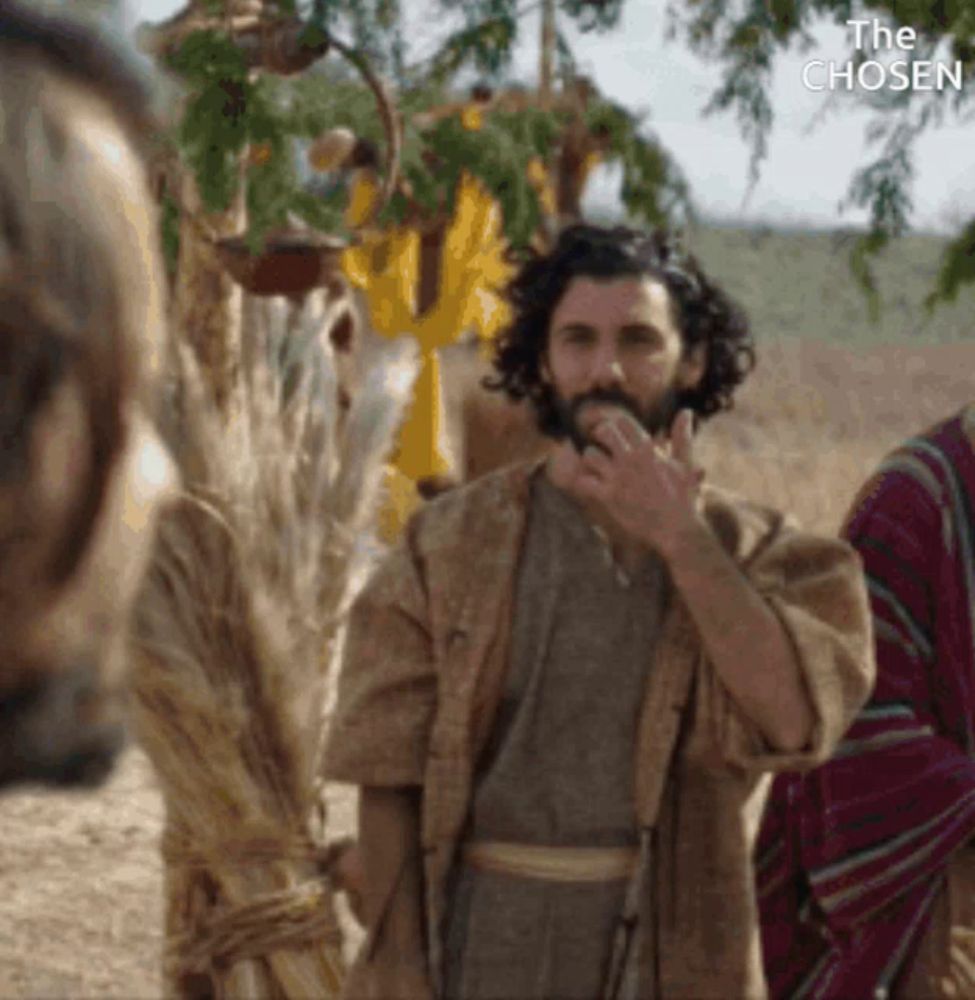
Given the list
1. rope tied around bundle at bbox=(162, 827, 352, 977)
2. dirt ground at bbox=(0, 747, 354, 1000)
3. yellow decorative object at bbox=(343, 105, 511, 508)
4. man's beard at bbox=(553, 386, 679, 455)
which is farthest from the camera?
yellow decorative object at bbox=(343, 105, 511, 508)

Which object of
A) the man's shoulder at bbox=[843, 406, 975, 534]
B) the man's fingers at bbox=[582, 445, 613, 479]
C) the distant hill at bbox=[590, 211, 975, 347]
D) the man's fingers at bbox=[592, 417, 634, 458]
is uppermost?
the man's fingers at bbox=[592, 417, 634, 458]

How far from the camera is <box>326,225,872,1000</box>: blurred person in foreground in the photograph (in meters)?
2.92

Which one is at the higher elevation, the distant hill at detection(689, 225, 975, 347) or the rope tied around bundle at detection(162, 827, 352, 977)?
the rope tied around bundle at detection(162, 827, 352, 977)

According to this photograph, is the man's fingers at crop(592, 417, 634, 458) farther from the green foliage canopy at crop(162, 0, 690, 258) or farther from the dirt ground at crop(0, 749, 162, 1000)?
the dirt ground at crop(0, 749, 162, 1000)

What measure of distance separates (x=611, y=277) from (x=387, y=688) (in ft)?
1.97

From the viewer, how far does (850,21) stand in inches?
145

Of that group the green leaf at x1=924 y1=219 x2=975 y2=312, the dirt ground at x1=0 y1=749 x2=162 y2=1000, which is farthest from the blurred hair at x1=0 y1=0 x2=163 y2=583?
the dirt ground at x1=0 y1=749 x2=162 y2=1000

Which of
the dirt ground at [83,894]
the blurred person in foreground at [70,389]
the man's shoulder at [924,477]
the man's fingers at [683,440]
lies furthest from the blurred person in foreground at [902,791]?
the blurred person in foreground at [70,389]

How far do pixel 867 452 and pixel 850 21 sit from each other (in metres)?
21.6

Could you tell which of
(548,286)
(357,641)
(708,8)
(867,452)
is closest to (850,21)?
(708,8)

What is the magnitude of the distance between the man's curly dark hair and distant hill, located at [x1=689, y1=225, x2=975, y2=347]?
43.3 metres

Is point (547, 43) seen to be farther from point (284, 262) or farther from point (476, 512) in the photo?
point (284, 262)

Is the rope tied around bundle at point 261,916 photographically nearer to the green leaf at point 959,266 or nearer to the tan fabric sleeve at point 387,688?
the tan fabric sleeve at point 387,688

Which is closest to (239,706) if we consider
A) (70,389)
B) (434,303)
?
(70,389)
